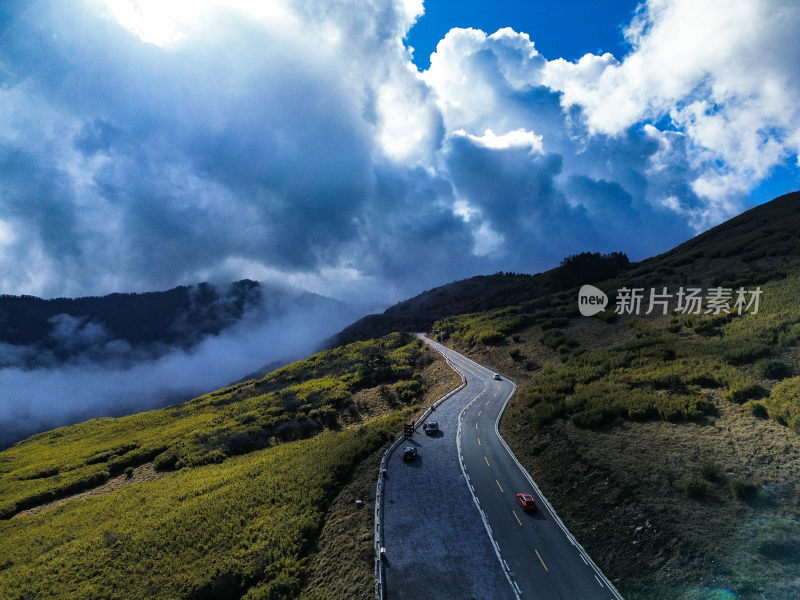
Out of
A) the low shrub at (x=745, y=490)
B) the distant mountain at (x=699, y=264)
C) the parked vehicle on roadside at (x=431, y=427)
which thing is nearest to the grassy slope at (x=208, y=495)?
the parked vehicle on roadside at (x=431, y=427)

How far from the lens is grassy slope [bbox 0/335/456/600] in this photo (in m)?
20.6

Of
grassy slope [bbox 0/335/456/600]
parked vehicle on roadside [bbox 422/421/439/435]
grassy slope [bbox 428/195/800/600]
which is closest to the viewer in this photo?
grassy slope [bbox 428/195/800/600]

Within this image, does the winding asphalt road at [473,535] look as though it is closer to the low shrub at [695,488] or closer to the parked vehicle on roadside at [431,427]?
the parked vehicle on roadside at [431,427]

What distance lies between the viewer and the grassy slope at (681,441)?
15.5 metres

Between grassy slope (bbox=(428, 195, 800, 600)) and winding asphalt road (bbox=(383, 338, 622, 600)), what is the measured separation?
4.91ft

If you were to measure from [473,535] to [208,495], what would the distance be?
21686mm

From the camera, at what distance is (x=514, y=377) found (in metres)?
49.0

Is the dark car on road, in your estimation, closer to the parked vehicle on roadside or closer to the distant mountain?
the parked vehicle on roadside

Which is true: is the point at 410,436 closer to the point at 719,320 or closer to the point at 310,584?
the point at 310,584

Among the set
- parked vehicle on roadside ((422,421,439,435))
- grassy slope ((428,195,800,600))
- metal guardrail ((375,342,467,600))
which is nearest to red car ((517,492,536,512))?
grassy slope ((428,195,800,600))

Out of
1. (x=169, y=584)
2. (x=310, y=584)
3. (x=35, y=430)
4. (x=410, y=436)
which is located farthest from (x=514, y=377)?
(x=35, y=430)

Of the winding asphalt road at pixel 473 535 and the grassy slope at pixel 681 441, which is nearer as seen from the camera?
the grassy slope at pixel 681 441

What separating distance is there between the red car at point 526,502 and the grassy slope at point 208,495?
38.2 feet

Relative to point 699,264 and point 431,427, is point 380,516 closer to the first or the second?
point 431,427
